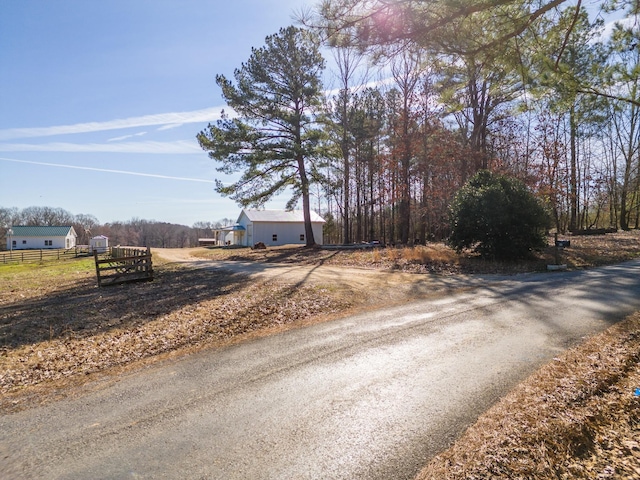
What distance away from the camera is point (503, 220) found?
13359 millimetres

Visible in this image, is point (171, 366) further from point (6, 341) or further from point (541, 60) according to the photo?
point (541, 60)

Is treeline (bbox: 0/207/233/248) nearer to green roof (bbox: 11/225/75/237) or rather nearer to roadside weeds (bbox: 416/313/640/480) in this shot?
green roof (bbox: 11/225/75/237)

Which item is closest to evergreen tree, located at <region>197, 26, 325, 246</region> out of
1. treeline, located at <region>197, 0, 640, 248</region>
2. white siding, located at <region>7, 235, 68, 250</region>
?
treeline, located at <region>197, 0, 640, 248</region>

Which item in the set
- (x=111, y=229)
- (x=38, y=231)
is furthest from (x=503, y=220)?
(x=111, y=229)

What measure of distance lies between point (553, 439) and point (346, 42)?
18.6 feet

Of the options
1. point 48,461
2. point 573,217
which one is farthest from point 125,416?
point 573,217

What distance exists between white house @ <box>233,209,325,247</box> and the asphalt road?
3003 centimetres

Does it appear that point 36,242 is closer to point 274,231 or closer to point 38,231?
point 38,231

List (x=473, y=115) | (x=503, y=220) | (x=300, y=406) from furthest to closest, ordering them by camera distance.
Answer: (x=473, y=115), (x=503, y=220), (x=300, y=406)

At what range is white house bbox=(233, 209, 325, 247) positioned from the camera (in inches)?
1410

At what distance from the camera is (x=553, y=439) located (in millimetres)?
2713

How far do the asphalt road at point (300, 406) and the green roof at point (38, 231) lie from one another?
6923 cm

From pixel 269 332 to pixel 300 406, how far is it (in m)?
2.99

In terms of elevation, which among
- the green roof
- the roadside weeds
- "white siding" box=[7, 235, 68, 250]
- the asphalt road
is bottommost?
the asphalt road
